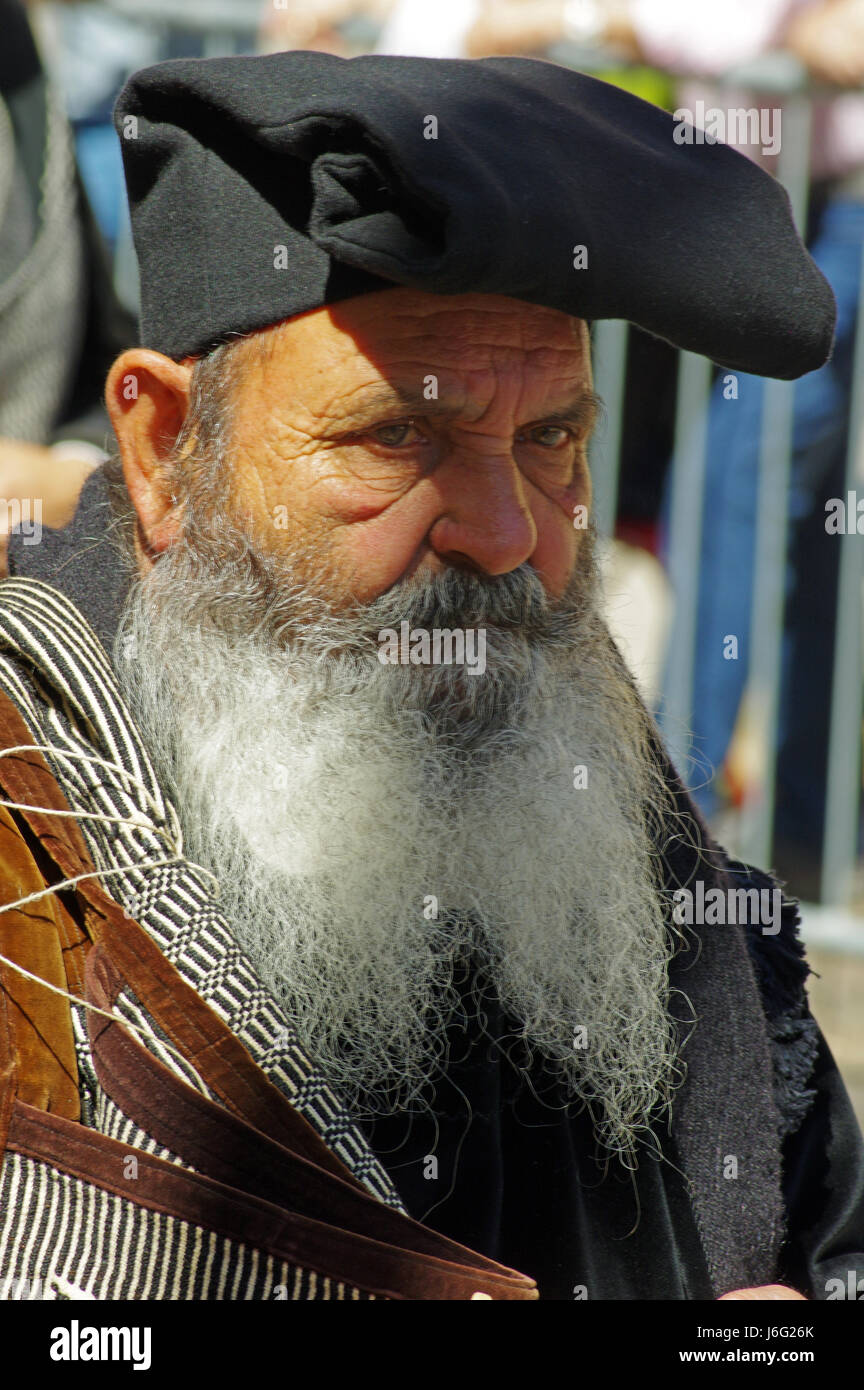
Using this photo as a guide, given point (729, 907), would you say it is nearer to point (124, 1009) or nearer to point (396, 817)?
point (396, 817)

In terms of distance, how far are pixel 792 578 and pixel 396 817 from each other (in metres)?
3.03

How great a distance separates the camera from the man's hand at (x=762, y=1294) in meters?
2.02

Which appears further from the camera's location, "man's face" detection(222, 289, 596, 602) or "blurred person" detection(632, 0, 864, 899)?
"blurred person" detection(632, 0, 864, 899)

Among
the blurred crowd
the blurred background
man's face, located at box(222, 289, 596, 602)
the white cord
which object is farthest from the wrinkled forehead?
the blurred background

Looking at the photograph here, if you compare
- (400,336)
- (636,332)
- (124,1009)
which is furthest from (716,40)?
(124,1009)

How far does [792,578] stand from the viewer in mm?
4734

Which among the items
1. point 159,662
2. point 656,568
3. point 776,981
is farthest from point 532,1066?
point 656,568

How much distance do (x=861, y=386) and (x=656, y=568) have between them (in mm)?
857

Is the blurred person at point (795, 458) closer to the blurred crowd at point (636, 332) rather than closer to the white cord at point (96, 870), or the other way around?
the blurred crowd at point (636, 332)

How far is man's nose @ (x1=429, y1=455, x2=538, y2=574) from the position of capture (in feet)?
6.64

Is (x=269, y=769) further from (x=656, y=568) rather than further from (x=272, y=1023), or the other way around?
(x=656, y=568)

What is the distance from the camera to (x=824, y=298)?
200 centimetres

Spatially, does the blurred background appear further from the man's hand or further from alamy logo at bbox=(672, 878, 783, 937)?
the man's hand

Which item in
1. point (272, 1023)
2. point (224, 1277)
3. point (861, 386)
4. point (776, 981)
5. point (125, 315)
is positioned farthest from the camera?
point (861, 386)
